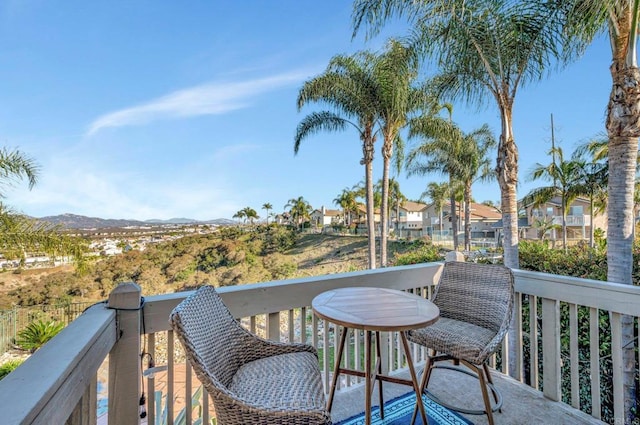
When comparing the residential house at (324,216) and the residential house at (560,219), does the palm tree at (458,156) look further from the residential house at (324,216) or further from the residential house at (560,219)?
the residential house at (324,216)

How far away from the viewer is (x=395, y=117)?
28.2 ft

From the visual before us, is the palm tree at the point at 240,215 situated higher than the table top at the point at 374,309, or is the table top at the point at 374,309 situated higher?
the palm tree at the point at 240,215


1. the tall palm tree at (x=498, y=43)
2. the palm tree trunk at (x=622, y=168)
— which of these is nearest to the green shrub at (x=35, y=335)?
the tall palm tree at (x=498, y=43)

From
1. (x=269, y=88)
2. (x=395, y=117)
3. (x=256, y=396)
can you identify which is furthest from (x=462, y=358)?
(x=269, y=88)

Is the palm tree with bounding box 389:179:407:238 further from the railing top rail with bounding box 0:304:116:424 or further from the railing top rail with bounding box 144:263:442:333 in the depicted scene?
the railing top rail with bounding box 0:304:116:424

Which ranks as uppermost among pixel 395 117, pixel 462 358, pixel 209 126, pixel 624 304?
pixel 209 126

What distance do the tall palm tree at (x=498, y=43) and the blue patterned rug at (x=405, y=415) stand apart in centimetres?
262

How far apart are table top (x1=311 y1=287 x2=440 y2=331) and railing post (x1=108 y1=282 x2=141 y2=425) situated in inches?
35.1

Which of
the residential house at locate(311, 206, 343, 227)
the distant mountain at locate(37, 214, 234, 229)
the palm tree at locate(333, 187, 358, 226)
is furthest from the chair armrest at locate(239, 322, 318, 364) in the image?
the residential house at locate(311, 206, 343, 227)

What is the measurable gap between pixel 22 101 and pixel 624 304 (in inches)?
495

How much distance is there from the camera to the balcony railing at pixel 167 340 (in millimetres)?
739

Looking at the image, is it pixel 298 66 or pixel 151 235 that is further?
pixel 151 235

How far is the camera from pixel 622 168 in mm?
3229

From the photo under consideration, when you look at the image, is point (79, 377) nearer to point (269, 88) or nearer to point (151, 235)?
point (269, 88)
